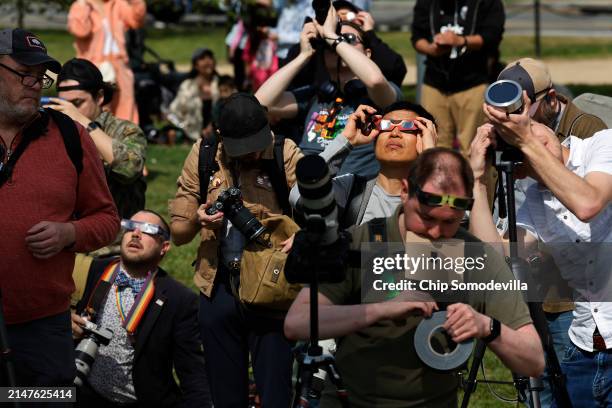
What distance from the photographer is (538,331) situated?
17.5 ft

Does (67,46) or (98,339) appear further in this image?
(67,46)

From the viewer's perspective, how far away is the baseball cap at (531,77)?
5758mm

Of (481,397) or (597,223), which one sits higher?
(597,223)

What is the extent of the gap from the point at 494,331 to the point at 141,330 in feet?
11.0

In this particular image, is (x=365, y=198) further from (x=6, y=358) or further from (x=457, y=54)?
(x=457, y=54)

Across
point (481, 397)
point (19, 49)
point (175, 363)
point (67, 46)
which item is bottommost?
point (67, 46)

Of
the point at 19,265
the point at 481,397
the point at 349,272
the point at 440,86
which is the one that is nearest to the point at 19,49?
the point at 19,265

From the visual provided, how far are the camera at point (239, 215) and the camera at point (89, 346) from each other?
135 centimetres

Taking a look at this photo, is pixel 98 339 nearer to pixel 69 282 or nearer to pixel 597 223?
pixel 69 282

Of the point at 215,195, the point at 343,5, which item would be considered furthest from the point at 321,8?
the point at 215,195

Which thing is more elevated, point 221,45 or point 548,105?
point 548,105

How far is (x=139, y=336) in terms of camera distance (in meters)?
7.32

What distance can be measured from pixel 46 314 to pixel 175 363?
194cm

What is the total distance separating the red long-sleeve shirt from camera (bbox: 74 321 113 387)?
1311 mm
